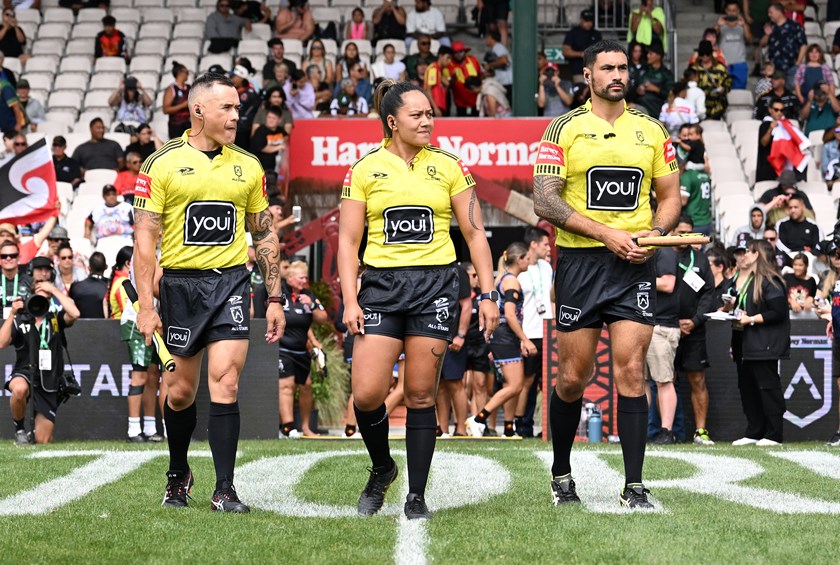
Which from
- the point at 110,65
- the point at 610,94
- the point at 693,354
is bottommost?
the point at 693,354

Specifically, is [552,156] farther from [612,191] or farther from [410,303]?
[410,303]

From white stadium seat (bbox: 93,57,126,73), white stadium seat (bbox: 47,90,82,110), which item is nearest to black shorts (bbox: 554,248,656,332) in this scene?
white stadium seat (bbox: 47,90,82,110)

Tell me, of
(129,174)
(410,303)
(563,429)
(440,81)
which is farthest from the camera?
(440,81)

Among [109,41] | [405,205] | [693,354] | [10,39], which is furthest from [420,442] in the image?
[10,39]

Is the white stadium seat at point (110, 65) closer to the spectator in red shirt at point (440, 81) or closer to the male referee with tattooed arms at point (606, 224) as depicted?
the spectator in red shirt at point (440, 81)

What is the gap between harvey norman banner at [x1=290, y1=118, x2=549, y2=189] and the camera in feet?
65.0

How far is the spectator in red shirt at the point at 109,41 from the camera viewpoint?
24.7 meters

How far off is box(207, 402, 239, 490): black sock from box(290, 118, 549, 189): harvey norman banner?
1271cm

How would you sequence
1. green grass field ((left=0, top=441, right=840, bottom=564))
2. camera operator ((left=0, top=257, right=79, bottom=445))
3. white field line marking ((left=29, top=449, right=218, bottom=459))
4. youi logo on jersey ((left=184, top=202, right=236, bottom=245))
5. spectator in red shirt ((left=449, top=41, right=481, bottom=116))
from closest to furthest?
green grass field ((left=0, top=441, right=840, bottom=564)), youi logo on jersey ((left=184, top=202, right=236, bottom=245)), white field line marking ((left=29, top=449, right=218, bottom=459)), camera operator ((left=0, top=257, right=79, bottom=445)), spectator in red shirt ((left=449, top=41, right=481, bottom=116))

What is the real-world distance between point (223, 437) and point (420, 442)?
3.51 ft

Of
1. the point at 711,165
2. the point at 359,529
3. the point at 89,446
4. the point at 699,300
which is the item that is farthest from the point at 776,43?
the point at 359,529

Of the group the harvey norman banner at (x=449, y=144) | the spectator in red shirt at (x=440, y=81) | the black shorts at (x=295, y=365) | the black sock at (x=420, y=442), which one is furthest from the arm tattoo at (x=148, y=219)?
the spectator in red shirt at (x=440, y=81)

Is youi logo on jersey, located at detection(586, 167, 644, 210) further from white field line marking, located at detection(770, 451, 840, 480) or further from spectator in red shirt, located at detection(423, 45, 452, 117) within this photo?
spectator in red shirt, located at detection(423, 45, 452, 117)

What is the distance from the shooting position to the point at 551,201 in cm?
714
